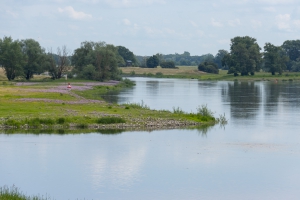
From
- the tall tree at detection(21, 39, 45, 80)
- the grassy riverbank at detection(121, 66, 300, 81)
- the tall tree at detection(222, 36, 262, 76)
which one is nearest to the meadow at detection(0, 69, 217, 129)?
the tall tree at detection(21, 39, 45, 80)

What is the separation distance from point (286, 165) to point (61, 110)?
19.0 metres

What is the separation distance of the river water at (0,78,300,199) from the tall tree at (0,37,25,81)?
58.5 m

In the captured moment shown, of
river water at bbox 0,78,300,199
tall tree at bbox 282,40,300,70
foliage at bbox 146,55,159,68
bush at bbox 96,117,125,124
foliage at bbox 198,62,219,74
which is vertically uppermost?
tall tree at bbox 282,40,300,70

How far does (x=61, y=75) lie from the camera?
96312mm

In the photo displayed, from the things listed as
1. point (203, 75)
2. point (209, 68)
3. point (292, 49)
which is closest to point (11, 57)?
point (203, 75)

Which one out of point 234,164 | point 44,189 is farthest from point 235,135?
point 44,189

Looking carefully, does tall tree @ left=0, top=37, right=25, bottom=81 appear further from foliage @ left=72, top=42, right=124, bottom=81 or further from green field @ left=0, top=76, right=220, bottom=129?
green field @ left=0, top=76, right=220, bottom=129

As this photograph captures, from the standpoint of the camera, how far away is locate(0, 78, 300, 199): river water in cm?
2000

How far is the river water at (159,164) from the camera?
20.0 m

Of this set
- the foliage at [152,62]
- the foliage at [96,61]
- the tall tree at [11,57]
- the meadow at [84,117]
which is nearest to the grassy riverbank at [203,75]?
the foliage at [152,62]

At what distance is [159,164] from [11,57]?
222ft

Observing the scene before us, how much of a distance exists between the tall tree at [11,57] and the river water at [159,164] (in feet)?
192

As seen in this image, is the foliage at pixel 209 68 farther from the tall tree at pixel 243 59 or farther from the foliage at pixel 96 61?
the foliage at pixel 96 61

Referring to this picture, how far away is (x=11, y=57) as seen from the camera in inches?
3440
